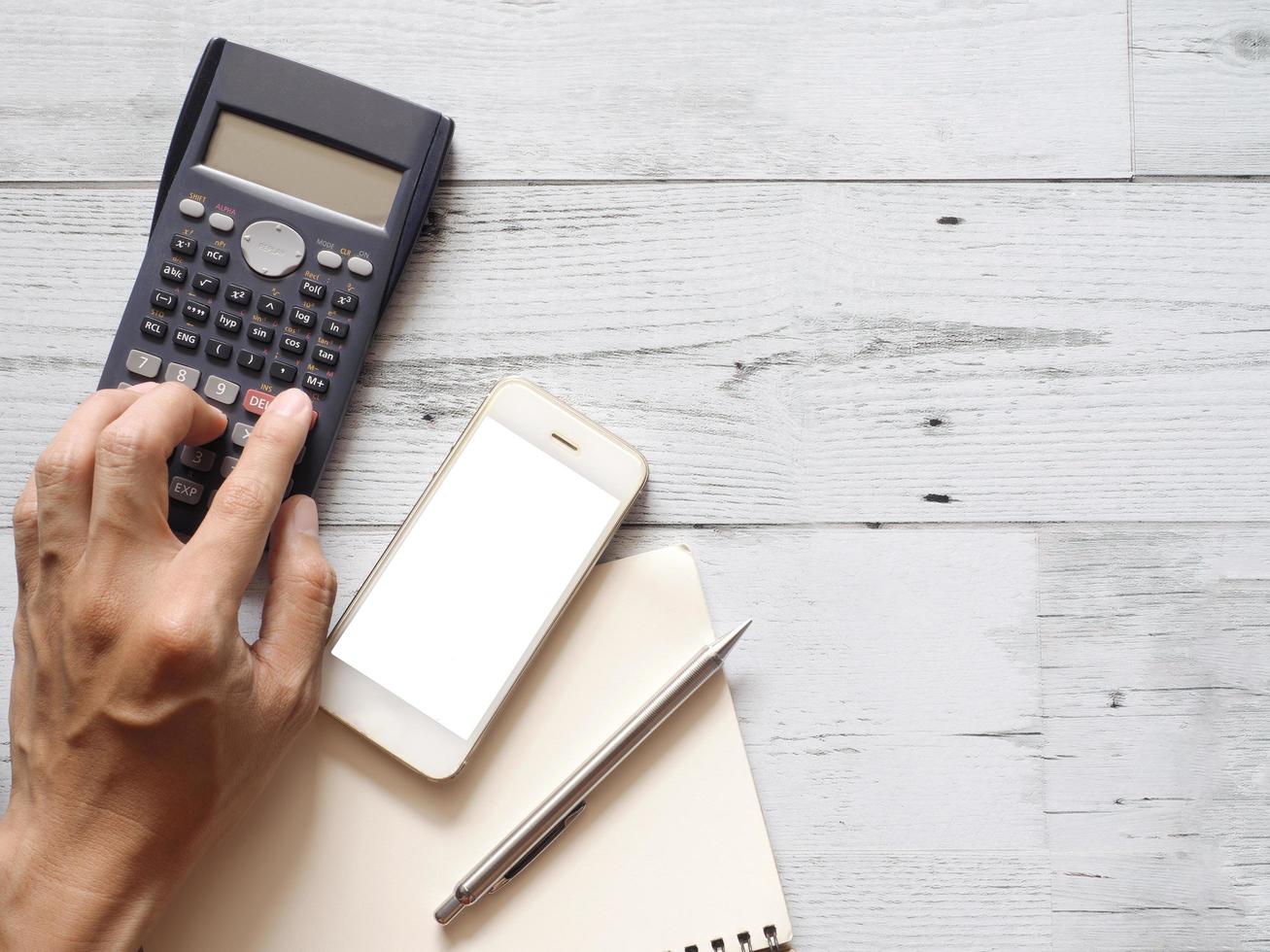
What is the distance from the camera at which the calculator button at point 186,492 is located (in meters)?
0.46

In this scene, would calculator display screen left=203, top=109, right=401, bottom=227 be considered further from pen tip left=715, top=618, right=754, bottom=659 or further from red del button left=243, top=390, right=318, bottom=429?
pen tip left=715, top=618, right=754, bottom=659

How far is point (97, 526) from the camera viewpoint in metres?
0.41

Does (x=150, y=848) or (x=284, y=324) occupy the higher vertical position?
(x=284, y=324)

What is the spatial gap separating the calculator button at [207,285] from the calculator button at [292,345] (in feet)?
0.13

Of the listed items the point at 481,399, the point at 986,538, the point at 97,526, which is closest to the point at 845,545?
the point at 986,538

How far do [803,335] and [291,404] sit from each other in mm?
249

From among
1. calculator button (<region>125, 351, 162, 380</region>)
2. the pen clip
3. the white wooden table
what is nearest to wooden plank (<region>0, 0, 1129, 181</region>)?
the white wooden table

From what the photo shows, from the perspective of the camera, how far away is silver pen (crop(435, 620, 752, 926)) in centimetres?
47

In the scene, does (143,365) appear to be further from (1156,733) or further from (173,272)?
(1156,733)

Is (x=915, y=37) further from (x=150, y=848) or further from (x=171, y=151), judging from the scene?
(x=150, y=848)

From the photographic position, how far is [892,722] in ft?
1.66

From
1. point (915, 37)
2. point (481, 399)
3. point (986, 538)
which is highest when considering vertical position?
point (915, 37)

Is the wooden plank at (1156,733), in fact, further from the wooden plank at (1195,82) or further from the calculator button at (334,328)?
the calculator button at (334,328)

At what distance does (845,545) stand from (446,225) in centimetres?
26
